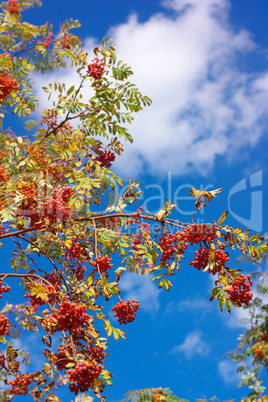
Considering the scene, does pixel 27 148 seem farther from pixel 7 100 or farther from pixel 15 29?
pixel 15 29

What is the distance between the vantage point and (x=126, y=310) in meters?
4.39

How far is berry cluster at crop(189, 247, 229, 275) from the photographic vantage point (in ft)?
14.1

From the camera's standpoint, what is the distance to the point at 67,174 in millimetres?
4957

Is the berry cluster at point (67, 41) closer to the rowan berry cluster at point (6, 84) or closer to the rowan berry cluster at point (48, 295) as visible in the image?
the rowan berry cluster at point (6, 84)

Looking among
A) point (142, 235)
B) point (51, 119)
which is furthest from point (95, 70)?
point (142, 235)

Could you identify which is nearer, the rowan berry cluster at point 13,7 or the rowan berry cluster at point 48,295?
the rowan berry cluster at point 48,295

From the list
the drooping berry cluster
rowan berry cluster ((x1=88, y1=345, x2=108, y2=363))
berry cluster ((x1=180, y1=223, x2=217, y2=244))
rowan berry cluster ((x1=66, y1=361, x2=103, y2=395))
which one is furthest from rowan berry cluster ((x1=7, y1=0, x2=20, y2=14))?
rowan berry cluster ((x1=66, y1=361, x2=103, y2=395))

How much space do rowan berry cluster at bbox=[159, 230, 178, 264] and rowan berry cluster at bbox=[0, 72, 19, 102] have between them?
3710 millimetres

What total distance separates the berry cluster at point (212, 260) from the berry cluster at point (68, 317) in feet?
3.81

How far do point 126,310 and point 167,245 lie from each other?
2.50ft

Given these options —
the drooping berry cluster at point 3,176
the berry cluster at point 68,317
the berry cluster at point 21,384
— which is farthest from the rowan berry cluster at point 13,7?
the berry cluster at point 21,384

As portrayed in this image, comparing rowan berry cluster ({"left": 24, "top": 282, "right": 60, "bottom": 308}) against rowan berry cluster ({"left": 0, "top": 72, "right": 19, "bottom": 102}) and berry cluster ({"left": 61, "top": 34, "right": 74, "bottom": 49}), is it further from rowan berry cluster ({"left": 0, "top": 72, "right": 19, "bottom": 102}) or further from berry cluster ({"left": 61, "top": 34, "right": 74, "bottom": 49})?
berry cluster ({"left": 61, "top": 34, "right": 74, "bottom": 49})

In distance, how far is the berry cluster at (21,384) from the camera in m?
4.44

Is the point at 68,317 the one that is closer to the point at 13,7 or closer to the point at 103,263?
the point at 103,263
